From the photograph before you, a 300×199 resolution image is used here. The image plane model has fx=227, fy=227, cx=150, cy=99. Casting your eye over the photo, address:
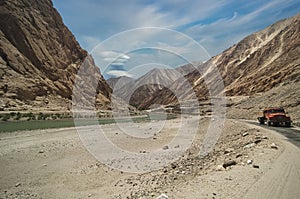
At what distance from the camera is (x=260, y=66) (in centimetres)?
9194

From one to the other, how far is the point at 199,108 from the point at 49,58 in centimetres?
5271

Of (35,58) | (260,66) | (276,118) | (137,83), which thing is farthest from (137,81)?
(260,66)

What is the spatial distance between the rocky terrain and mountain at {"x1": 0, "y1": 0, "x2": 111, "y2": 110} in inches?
2050

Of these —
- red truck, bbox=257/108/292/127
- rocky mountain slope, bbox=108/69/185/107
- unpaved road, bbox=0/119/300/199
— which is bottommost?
unpaved road, bbox=0/119/300/199

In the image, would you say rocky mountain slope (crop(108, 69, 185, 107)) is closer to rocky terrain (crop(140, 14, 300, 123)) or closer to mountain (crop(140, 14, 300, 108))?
mountain (crop(140, 14, 300, 108))

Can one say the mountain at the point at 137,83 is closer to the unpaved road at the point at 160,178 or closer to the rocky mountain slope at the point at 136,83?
the rocky mountain slope at the point at 136,83

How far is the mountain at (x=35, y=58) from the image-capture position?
Answer: 189ft

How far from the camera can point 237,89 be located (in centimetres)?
8062

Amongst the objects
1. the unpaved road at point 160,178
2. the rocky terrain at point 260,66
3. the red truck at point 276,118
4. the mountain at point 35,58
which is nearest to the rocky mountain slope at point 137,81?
the red truck at point 276,118

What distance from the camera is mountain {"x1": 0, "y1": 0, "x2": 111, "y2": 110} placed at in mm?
57562

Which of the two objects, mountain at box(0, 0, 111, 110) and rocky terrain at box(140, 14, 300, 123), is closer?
mountain at box(0, 0, 111, 110)

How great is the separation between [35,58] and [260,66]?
83071 millimetres

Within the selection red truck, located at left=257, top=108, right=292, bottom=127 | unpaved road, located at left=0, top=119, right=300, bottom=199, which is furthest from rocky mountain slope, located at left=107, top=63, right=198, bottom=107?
unpaved road, located at left=0, top=119, right=300, bottom=199

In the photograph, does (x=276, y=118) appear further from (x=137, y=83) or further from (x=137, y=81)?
(x=137, y=83)
